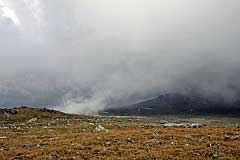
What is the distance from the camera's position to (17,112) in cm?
14438

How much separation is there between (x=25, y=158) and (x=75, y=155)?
4.54m

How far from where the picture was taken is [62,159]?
25.3 metres

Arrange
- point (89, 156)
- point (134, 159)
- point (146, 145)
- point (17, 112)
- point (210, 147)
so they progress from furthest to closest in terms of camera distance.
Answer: point (17, 112) < point (146, 145) < point (210, 147) < point (89, 156) < point (134, 159)

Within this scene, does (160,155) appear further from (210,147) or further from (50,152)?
(50,152)

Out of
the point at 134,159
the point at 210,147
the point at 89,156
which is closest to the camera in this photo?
the point at 134,159

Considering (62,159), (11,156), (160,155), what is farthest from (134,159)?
(11,156)

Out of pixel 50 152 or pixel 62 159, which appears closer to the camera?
pixel 62 159

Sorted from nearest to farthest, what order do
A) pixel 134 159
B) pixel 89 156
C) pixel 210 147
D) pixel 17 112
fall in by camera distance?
pixel 134 159, pixel 89 156, pixel 210 147, pixel 17 112

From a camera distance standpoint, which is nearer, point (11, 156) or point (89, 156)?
point (89, 156)

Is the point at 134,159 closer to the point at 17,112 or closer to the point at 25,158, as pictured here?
the point at 25,158

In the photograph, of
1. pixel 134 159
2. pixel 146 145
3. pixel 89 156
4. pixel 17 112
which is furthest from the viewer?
pixel 17 112

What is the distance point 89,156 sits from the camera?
2616 cm

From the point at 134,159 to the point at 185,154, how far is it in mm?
4554

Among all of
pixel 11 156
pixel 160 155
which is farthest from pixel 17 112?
pixel 160 155
